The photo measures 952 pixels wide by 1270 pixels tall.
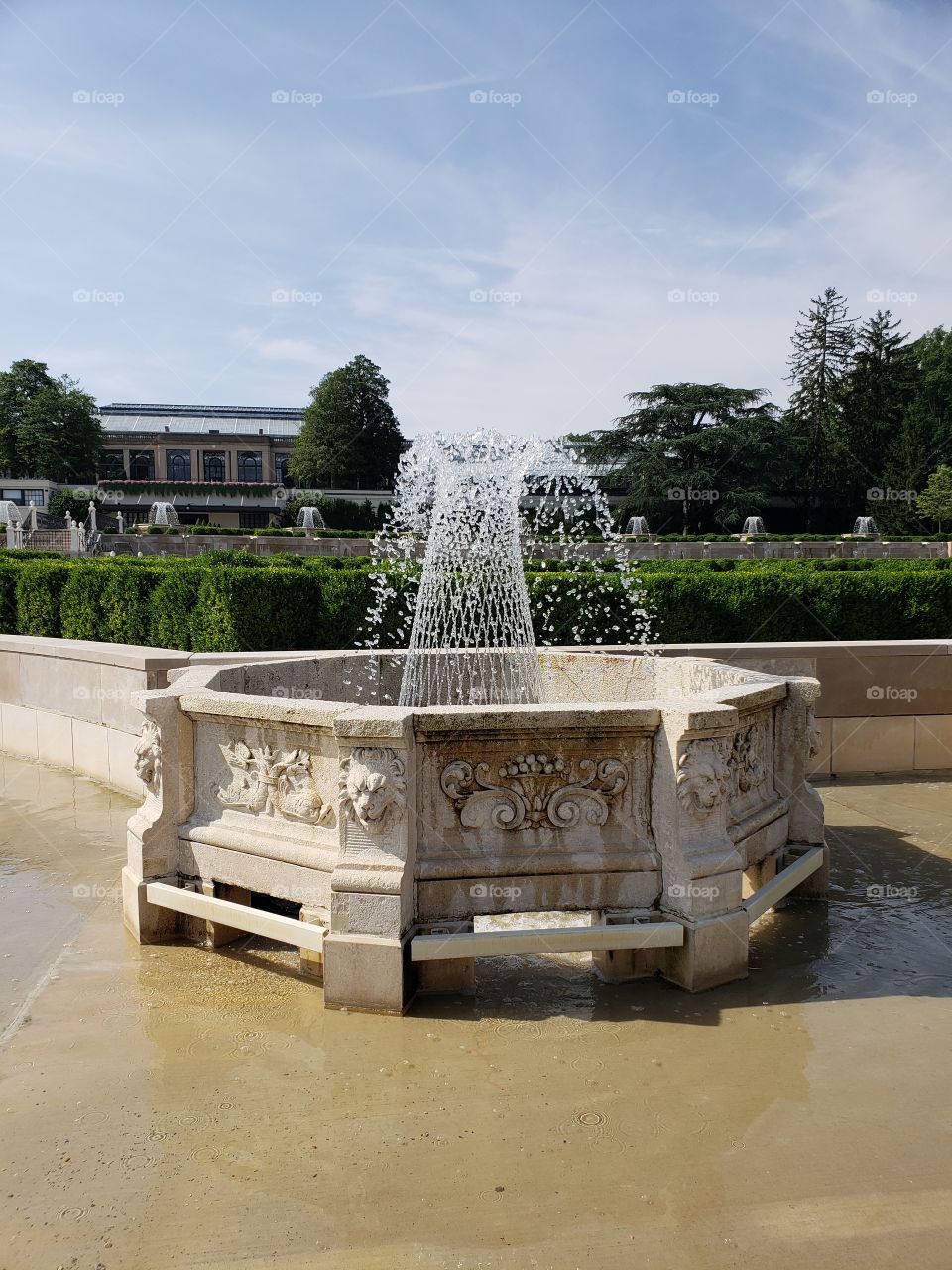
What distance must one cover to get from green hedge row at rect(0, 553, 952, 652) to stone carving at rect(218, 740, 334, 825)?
4146mm

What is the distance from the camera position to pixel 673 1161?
303cm

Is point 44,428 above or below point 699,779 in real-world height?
above

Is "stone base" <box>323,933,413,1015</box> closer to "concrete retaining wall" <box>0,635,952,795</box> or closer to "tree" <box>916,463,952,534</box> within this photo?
"concrete retaining wall" <box>0,635,952,795</box>

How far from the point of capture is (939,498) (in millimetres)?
42031

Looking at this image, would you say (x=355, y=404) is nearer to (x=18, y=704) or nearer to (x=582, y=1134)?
(x=18, y=704)

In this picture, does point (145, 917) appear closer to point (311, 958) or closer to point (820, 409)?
point (311, 958)

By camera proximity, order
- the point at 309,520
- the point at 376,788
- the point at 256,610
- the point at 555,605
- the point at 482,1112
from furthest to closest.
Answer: the point at 309,520 → the point at 555,605 → the point at 256,610 → the point at 376,788 → the point at 482,1112

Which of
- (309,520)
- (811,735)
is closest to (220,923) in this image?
(811,735)

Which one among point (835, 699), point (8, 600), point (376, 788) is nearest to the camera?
point (376, 788)

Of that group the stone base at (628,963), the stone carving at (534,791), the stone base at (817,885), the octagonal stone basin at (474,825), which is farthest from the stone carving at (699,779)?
the stone base at (817,885)

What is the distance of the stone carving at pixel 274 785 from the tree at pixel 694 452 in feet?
143

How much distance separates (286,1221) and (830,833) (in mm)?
5026

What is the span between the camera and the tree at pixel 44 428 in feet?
194

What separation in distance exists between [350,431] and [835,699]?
1944 inches
